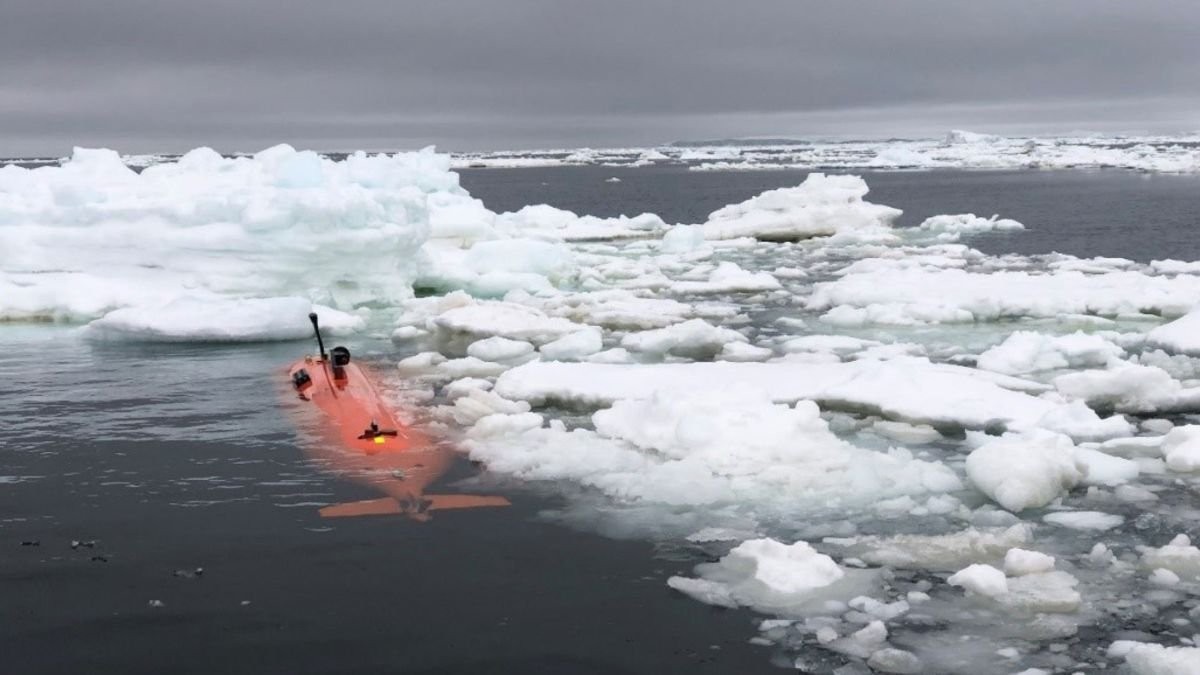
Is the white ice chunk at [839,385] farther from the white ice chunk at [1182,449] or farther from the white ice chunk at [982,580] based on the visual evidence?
the white ice chunk at [982,580]

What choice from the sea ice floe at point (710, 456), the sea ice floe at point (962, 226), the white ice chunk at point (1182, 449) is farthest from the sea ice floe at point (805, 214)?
the white ice chunk at point (1182, 449)

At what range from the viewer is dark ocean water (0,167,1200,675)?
6266mm

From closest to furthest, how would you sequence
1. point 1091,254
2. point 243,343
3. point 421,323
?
point 243,343 → point 421,323 → point 1091,254

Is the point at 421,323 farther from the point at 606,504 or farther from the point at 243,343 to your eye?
the point at 606,504

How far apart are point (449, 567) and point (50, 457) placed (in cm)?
501

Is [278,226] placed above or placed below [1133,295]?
above

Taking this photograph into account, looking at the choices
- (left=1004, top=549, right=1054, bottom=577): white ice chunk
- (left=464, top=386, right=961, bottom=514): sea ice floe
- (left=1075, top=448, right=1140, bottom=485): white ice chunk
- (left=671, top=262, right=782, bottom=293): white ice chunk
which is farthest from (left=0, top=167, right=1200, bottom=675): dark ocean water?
(left=671, top=262, right=782, bottom=293): white ice chunk

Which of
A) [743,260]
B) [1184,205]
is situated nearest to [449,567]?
[743,260]

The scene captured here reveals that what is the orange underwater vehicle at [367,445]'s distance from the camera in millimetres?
8922

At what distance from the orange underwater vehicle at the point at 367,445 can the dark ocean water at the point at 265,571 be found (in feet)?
0.83

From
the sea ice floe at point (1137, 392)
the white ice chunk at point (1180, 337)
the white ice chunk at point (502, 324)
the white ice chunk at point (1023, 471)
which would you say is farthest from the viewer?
the white ice chunk at point (502, 324)

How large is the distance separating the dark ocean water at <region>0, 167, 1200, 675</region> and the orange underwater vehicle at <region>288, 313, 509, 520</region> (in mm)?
254

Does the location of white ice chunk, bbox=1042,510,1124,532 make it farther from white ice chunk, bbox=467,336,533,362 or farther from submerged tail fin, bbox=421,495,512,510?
white ice chunk, bbox=467,336,533,362

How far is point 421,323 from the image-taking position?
18156 millimetres
